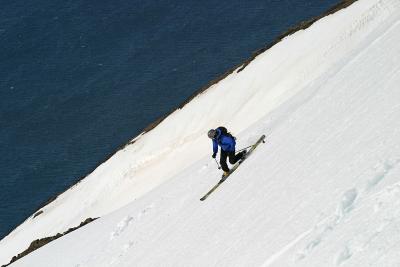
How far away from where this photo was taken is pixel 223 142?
22.6 meters

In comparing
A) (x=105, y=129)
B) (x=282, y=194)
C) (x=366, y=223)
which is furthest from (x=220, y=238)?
(x=105, y=129)

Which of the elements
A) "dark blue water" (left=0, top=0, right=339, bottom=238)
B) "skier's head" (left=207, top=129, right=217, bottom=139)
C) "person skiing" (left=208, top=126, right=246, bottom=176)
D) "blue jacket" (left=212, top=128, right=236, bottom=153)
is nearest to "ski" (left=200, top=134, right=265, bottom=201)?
"person skiing" (left=208, top=126, right=246, bottom=176)

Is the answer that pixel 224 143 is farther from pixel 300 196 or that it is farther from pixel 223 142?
pixel 300 196

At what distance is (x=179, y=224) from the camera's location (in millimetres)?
21688

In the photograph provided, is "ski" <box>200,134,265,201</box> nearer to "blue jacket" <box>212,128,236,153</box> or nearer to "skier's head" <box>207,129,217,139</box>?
"blue jacket" <box>212,128,236,153</box>

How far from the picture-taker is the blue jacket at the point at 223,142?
2239 centimetres

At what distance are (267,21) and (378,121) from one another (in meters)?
81.0

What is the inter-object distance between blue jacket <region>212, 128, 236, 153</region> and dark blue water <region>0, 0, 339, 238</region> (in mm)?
53575

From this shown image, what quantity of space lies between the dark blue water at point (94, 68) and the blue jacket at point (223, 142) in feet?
176

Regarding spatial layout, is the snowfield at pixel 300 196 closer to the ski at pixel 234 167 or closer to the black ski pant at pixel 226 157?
the ski at pixel 234 167

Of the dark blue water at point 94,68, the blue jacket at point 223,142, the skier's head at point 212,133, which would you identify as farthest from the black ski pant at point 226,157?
the dark blue water at point 94,68

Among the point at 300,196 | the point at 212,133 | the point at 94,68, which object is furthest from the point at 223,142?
the point at 94,68

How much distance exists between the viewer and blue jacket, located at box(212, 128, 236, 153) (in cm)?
2239

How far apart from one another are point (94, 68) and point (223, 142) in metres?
76.1
